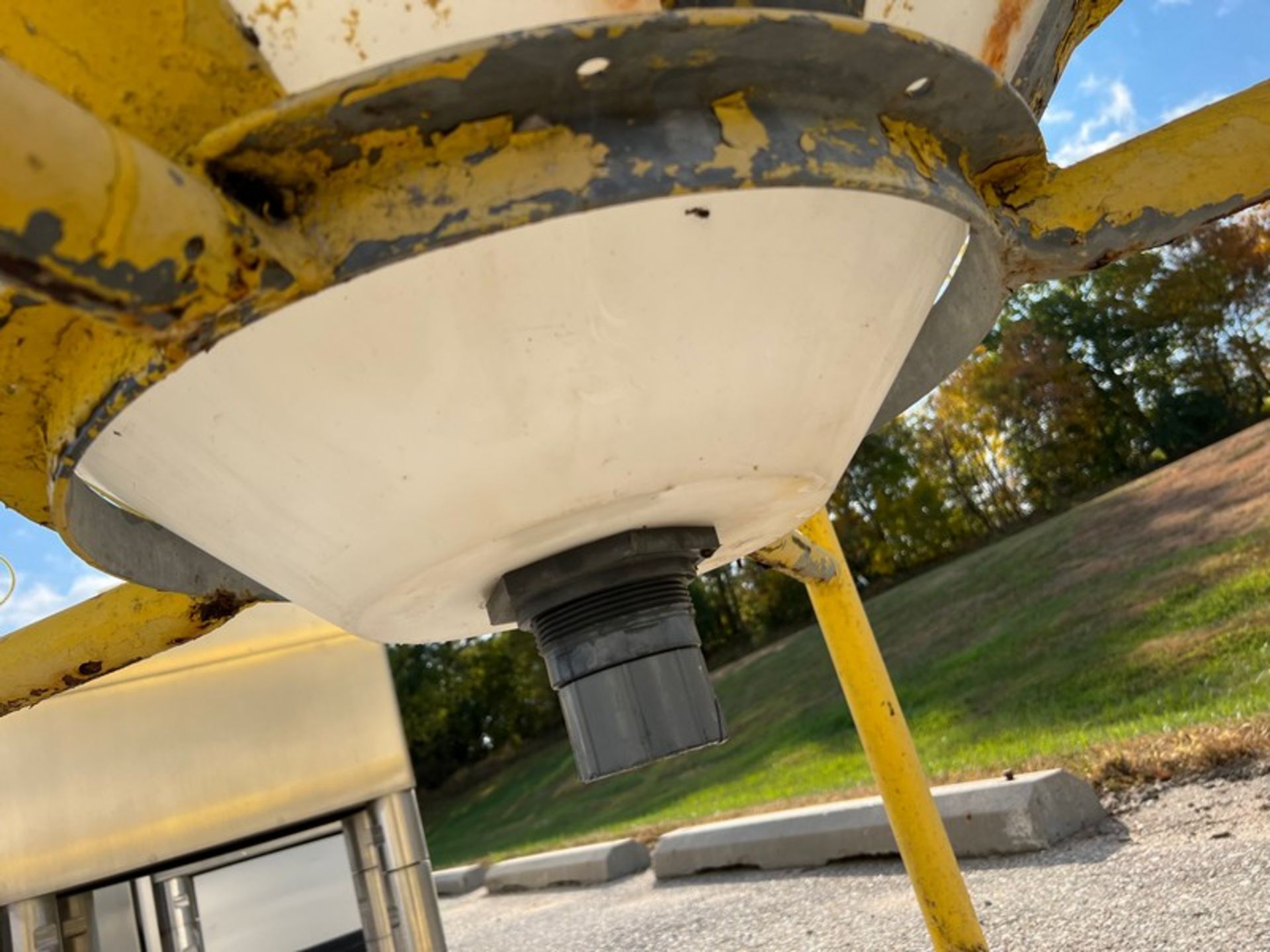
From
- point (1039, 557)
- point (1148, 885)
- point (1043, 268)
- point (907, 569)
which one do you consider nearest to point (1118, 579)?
point (1039, 557)

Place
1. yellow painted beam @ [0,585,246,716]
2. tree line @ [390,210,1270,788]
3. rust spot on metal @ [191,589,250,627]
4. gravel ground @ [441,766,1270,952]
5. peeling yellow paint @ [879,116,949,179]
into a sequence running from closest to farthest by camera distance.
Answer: peeling yellow paint @ [879,116,949,179], rust spot on metal @ [191,589,250,627], yellow painted beam @ [0,585,246,716], gravel ground @ [441,766,1270,952], tree line @ [390,210,1270,788]

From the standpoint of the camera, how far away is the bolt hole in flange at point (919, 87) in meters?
0.66

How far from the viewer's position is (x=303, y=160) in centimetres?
57

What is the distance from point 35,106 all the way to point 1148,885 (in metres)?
3.79

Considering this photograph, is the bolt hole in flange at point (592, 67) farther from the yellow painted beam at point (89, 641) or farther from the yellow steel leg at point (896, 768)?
the yellow steel leg at point (896, 768)

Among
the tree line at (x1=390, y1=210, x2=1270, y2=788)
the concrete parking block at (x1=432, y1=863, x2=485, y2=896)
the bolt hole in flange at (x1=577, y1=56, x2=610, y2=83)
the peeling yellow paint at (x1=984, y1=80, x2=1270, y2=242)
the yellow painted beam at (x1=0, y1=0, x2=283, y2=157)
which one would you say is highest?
the tree line at (x1=390, y1=210, x2=1270, y2=788)

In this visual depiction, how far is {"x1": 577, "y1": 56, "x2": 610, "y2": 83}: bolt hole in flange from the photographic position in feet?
1.84

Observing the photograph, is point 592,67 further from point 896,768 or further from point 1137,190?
point 896,768

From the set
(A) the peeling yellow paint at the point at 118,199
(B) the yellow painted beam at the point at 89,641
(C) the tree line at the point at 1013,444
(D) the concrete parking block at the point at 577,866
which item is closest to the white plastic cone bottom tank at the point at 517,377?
(A) the peeling yellow paint at the point at 118,199

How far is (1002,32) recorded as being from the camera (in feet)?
2.70

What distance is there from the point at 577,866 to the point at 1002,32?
24.0 ft

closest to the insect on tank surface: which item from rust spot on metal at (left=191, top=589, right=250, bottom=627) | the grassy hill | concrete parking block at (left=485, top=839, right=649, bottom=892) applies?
rust spot on metal at (left=191, top=589, right=250, bottom=627)

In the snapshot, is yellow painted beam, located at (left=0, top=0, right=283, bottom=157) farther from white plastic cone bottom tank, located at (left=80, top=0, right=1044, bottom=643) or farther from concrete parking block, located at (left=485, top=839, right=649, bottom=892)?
concrete parking block, located at (left=485, top=839, right=649, bottom=892)

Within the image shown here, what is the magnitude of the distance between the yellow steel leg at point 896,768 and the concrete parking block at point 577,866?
5572mm
